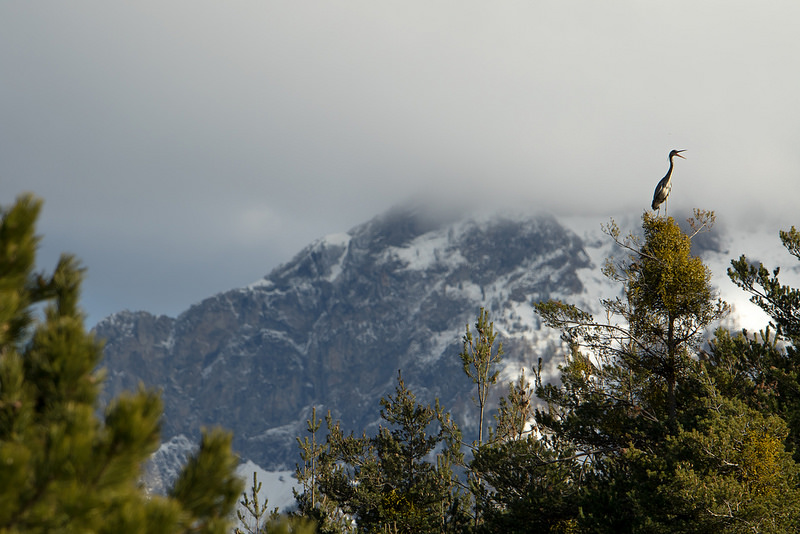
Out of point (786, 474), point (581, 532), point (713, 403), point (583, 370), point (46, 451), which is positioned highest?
point (583, 370)

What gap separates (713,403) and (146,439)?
433 inches

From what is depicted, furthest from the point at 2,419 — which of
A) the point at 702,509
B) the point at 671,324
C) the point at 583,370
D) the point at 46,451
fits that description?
the point at 583,370

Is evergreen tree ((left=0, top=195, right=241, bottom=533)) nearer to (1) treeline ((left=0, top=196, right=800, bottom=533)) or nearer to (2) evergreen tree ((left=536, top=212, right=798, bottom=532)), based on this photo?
(1) treeline ((left=0, top=196, right=800, bottom=533))

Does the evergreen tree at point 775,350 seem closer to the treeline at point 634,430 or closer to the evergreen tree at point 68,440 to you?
the treeline at point 634,430

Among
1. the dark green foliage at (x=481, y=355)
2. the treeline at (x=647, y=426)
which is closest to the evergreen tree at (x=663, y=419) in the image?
the treeline at (x=647, y=426)

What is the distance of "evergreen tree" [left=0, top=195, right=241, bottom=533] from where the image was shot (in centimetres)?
270

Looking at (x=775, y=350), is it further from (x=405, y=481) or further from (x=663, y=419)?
(x=405, y=481)

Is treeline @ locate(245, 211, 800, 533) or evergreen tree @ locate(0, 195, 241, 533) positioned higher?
treeline @ locate(245, 211, 800, 533)

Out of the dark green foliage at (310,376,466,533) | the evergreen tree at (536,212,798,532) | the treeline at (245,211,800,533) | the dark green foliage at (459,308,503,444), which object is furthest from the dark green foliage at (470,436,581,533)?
the dark green foliage at (310,376,466,533)

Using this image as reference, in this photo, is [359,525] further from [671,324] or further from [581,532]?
[671,324]

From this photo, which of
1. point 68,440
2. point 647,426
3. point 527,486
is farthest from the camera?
point 527,486

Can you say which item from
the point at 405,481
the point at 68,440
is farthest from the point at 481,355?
the point at 68,440

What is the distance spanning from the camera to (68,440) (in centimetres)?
267

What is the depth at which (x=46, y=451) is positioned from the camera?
9.02 feet
